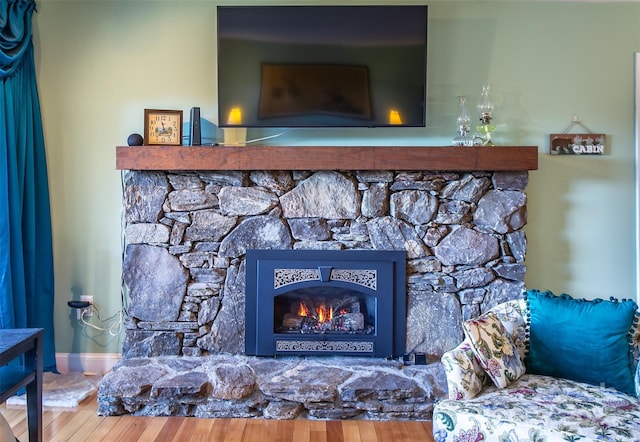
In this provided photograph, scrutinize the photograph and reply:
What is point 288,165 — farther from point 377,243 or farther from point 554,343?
point 554,343

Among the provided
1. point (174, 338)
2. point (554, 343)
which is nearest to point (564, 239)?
point (554, 343)

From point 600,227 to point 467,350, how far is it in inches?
56.9

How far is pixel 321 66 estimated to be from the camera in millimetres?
2695

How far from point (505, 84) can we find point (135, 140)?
6.99 ft

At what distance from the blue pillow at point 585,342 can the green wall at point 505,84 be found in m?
0.86

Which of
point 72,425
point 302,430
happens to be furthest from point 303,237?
point 72,425

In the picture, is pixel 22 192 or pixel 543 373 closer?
pixel 543 373

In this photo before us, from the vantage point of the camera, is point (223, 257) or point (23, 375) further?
point (223, 257)

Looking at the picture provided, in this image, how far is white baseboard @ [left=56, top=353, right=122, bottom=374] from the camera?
9.77 ft

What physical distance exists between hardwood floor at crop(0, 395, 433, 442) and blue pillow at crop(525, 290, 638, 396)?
65 cm

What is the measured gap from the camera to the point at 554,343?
206 cm

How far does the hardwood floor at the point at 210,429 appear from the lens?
222 centimetres

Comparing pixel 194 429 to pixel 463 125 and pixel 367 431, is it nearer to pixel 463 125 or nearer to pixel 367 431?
pixel 367 431

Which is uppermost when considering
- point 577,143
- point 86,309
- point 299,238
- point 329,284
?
point 577,143
